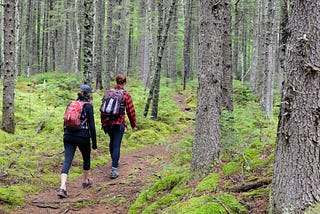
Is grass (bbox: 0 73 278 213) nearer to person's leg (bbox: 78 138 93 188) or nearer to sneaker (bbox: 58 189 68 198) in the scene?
sneaker (bbox: 58 189 68 198)

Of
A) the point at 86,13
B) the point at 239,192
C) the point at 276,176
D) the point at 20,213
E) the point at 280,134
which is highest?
the point at 86,13

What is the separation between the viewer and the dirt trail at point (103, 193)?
533 cm

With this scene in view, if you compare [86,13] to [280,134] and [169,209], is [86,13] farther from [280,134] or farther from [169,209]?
[280,134]

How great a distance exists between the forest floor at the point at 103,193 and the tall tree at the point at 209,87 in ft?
4.29

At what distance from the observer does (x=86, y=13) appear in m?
8.70

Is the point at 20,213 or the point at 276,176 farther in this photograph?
the point at 20,213

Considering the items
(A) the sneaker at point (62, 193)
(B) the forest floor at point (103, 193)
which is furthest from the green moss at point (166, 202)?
(A) the sneaker at point (62, 193)

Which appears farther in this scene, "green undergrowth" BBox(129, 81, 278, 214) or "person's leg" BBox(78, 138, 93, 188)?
"person's leg" BBox(78, 138, 93, 188)

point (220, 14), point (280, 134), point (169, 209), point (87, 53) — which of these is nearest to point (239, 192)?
point (169, 209)

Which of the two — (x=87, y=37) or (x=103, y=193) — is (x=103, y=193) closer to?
(x=103, y=193)

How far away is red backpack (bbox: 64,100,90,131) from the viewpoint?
584 cm

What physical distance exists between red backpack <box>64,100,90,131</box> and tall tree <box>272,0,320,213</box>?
12.8 ft

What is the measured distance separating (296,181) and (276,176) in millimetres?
198

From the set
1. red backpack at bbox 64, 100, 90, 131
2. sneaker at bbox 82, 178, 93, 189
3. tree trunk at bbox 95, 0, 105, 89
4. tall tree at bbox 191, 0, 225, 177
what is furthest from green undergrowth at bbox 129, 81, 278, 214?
tree trunk at bbox 95, 0, 105, 89
